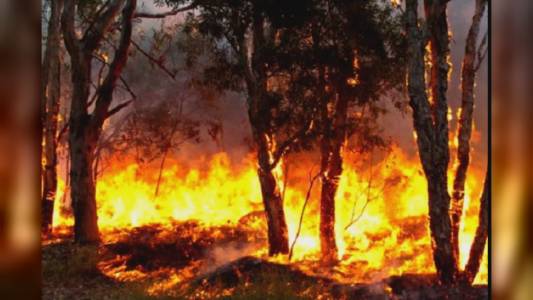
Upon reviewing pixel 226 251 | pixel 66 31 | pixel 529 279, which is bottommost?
pixel 226 251

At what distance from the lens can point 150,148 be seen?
73.5ft

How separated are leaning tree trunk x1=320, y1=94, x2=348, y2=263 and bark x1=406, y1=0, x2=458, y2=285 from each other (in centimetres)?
258

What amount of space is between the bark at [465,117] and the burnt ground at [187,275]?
170cm

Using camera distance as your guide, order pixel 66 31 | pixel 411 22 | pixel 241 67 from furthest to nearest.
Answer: pixel 66 31
pixel 241 67
pixel 411 22

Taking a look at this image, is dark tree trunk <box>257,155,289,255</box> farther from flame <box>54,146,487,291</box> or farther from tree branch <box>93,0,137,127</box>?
tree branch <box>93,0,137,127</box>

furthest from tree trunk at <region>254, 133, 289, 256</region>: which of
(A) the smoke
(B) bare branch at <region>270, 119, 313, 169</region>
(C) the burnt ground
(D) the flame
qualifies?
(A) the smoke

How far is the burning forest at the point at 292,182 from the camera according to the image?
10203 mm

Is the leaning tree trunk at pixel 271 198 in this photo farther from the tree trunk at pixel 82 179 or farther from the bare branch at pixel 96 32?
the bare branch at pixel 96 32

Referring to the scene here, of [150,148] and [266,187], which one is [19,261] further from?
[150,148]

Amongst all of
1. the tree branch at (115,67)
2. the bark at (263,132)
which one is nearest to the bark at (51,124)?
the tree branch at (115,67)

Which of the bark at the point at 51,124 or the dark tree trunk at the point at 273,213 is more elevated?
the bark at the point at 51,124

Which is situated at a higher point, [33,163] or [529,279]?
[33,163]

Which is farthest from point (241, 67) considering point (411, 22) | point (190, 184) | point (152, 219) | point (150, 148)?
point (150, 148)

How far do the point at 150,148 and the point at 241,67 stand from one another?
11310 millimetres
